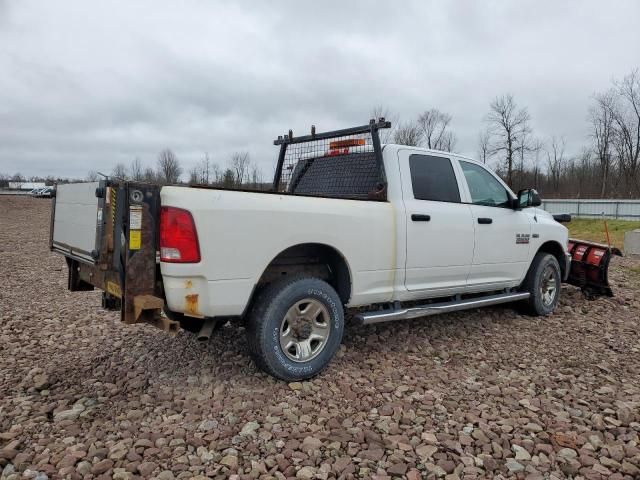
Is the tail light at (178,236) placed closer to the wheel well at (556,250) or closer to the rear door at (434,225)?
the rear door at (434,225)

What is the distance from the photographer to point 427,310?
4598 mm

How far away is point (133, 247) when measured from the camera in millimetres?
3242

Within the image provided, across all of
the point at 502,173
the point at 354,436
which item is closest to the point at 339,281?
the point at 354,436

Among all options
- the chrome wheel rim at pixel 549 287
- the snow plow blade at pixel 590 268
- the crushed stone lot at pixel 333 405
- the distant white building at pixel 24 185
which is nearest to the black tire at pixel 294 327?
the crushed stone lot at pixel 333 405

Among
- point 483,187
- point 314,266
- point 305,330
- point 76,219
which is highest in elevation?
point 483,187

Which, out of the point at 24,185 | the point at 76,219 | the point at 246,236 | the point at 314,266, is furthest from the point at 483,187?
the point at 24,185

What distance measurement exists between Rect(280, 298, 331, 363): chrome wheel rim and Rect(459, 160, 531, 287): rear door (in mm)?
2011

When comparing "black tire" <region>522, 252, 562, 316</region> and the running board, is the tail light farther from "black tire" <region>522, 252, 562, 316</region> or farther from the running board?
"black tire" <region>522, 252, 562, 316</region>

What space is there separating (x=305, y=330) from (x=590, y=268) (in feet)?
17.2

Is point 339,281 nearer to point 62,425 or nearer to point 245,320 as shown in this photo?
point 245,320

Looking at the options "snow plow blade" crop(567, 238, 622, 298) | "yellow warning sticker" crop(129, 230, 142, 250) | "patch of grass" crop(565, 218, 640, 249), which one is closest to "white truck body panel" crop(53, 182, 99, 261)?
"yellow warning sticker" crop(129, 230, 142, 250)

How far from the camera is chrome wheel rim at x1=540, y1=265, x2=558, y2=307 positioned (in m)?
6.23

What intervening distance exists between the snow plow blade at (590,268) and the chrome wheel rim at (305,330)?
16.5 feet

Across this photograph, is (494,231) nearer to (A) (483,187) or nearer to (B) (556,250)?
(A) (483,187)
